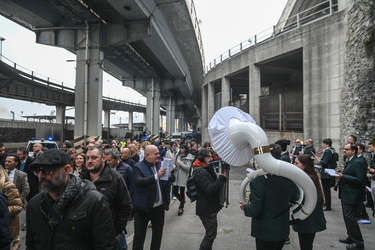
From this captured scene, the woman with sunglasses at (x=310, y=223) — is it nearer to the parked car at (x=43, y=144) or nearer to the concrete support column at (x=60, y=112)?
the parked car at (x=43, y=144)

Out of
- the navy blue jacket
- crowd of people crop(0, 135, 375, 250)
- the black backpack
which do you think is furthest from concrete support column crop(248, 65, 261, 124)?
the navy blue jacket

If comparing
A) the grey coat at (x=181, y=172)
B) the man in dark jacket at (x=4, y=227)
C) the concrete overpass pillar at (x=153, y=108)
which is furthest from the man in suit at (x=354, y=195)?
the concrete overpass pillar at (x=153, y=108)

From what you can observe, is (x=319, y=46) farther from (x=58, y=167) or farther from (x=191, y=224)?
(x=58, y=167)

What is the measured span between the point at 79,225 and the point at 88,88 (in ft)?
49.7

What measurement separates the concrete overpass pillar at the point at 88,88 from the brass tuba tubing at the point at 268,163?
45.4ft

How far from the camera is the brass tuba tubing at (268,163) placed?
262cm

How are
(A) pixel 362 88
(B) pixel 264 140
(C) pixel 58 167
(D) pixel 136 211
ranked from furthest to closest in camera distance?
(A) pixel 362 88, (D) pixel 136 211, (B) pixel 264 140, (C) pixel 58 167

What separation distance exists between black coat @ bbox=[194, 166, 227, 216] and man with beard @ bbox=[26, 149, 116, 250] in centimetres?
179

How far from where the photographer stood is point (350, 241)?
450cm

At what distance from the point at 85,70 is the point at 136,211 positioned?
45.4 feet

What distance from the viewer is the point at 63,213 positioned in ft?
6.02

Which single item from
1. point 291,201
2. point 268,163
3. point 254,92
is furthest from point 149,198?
point 254,92

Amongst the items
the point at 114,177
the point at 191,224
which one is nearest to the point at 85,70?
the point at 191,224

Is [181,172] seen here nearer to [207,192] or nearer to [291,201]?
[207,192]
